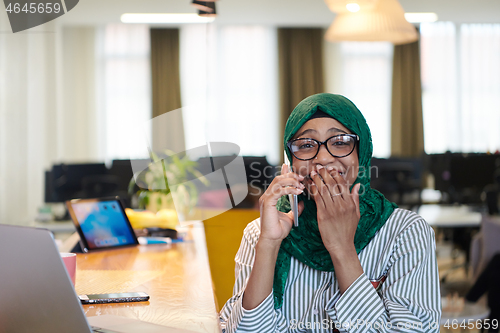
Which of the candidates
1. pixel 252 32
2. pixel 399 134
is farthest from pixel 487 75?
pixel 252 32

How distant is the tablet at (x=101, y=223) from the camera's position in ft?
5.16

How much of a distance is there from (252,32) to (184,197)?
19.0 feet

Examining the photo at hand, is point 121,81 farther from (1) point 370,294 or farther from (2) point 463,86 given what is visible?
(1) point 370,294

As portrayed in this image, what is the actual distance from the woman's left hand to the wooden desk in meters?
0.30

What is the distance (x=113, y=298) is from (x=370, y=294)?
56 centimetres

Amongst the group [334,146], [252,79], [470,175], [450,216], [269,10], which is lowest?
[450,216]

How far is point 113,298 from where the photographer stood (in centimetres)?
102

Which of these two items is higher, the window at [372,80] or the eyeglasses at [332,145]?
the window at [372,80]

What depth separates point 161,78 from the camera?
7215mm

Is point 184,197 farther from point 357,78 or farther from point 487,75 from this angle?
point 487,75

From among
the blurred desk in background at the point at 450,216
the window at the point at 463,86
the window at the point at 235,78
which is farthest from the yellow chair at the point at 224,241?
the window at the point at 463,86

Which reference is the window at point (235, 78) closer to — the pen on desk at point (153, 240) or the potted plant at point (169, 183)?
the potted plant at point (169, 183)

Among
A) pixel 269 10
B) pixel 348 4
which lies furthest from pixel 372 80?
pixel 348 4

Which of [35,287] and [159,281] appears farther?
[159,281]
